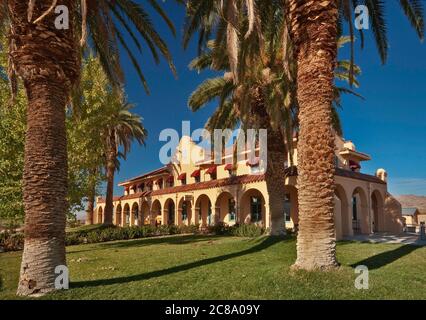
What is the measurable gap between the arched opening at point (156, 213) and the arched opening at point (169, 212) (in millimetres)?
1312

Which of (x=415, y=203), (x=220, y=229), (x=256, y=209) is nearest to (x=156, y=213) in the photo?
(x=256, y=209)

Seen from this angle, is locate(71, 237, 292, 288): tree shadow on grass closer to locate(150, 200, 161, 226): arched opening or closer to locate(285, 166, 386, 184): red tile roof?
locate(285, 166, 386, 184): red tile roof

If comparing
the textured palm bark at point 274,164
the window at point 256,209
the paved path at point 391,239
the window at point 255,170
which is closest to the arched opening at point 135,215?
the window at point 256,209

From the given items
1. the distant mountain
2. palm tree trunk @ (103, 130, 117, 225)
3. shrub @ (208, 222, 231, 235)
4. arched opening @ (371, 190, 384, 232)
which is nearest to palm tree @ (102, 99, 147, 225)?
palm tree trunk @ (103, 130, 117, 225)

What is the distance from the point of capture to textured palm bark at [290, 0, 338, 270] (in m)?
8.85

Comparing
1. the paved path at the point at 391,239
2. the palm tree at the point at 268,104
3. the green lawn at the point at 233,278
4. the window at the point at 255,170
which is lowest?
the paved path at the point at 391,239

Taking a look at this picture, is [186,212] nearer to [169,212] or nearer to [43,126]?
[169,212]

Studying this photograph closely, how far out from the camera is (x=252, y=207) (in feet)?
94.0

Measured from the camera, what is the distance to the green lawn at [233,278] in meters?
7.59

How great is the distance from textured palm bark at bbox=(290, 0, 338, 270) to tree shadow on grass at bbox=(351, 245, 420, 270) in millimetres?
2118

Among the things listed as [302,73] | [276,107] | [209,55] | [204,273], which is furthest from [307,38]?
[209,55]

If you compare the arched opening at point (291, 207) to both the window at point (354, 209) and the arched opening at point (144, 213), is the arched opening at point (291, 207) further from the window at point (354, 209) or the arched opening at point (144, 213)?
the arched opening at point (144, 213)

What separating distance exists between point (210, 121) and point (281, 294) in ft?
48.9
